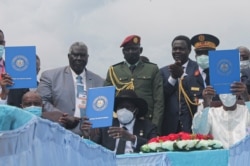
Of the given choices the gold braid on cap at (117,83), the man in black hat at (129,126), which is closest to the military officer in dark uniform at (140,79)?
the gold braid on cap at (117,83)

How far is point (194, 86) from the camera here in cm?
964

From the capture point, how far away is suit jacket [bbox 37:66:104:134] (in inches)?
356

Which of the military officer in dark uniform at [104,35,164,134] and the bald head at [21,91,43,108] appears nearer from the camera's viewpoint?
the bald head at [21,91,43,108]

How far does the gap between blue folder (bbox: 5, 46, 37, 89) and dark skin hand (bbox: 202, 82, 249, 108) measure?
245 centimetres

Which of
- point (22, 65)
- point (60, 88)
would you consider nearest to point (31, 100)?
point (22, 65)

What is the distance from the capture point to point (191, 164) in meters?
7.62

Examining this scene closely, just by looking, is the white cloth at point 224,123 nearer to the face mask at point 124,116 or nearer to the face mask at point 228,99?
the face mask at point 228,99

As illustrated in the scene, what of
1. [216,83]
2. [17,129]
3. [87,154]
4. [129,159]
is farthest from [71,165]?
[216,83]

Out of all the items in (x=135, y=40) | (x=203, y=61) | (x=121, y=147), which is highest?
(x=135, y=40)

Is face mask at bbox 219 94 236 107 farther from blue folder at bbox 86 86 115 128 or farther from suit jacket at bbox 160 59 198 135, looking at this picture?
blue folder at bbox 86 86 115 128

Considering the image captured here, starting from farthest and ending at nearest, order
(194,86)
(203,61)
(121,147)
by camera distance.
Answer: (194,86), (203,61), (121,147)

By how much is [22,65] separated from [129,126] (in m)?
2.35

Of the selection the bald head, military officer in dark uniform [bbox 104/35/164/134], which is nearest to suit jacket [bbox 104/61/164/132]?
military officer in dark uniform [bbox 104/35/164/134]

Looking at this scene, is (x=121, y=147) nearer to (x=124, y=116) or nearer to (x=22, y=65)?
(x=124, y=116)
